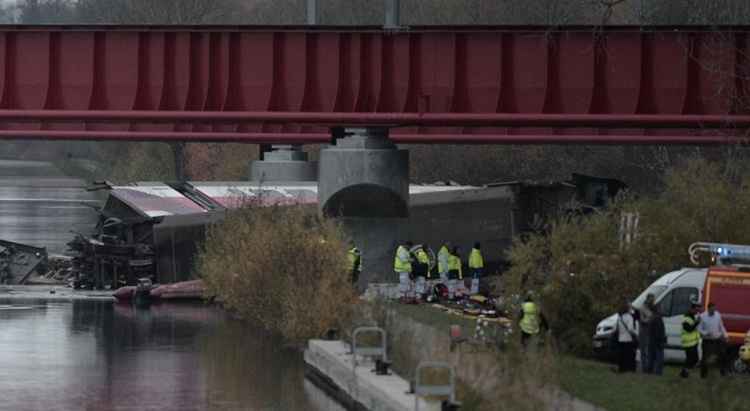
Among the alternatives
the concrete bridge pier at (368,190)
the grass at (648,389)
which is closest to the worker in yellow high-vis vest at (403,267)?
the concrete bridge pier at (368,190)

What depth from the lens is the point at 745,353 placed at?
2823 centimetres

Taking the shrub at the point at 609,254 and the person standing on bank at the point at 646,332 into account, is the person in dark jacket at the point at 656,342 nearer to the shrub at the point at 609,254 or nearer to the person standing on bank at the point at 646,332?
the person standing on bank at the point at 646,332

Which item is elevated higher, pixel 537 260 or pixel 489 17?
pixel 489 17

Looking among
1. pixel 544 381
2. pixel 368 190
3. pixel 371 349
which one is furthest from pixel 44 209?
pixel 544 381

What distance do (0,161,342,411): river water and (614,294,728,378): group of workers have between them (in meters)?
4.78

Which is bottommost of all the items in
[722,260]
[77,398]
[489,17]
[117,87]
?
[77,398]

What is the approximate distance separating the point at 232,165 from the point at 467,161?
15304mm

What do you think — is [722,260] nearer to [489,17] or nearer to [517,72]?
[517,72]

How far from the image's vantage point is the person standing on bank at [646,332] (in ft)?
91.2

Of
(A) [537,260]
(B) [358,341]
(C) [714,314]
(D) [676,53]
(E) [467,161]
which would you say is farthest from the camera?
(E) [467,161]

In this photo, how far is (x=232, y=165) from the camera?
86.9 m

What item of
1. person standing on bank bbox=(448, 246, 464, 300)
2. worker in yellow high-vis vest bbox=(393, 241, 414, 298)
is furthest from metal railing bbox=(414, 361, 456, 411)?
person standing on bank bbox=(448, 246, 464, 300)

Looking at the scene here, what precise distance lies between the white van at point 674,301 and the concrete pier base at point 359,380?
414 cm

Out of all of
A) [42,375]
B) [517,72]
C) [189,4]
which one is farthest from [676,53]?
[189,4]
